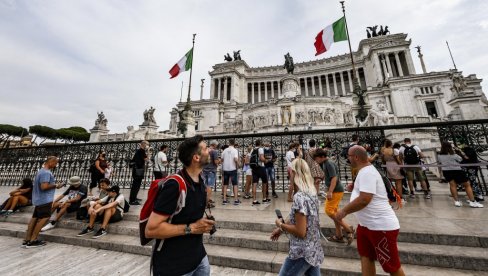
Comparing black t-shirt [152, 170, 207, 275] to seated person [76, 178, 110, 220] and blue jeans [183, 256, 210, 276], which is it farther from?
seated person [76, 178, 110, 220]

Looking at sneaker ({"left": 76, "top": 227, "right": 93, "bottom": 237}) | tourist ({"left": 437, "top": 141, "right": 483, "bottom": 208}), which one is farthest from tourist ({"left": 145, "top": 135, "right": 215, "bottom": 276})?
tourist ({"left": 437, "top": 141, "right": 483, "bottom": 208})

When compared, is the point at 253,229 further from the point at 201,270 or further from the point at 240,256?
the point at 201,270

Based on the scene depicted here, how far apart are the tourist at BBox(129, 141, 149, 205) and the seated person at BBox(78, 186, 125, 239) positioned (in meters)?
1.24

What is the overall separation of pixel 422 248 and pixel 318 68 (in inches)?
2483

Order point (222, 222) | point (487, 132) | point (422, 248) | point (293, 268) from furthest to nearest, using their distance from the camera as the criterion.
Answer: point (487, 132) → point (222, 222) → point (422, 248) → point (293, 268)

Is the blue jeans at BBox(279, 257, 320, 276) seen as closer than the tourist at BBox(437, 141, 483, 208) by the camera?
Yes

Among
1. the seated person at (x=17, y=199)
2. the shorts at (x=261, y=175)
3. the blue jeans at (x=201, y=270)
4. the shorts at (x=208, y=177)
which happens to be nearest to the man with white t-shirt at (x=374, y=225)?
the blue jeans at (x=201, y=270)

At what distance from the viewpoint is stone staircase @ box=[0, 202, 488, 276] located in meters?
2.79

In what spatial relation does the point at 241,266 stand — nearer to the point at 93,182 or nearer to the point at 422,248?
the point at 422,248

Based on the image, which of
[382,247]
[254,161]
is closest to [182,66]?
[254,161]

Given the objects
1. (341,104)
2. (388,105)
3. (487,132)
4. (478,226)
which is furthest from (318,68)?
(478,226)

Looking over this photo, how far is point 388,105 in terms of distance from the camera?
1464 inches

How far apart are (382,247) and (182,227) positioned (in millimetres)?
2119

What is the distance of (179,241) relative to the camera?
1.63 meters
